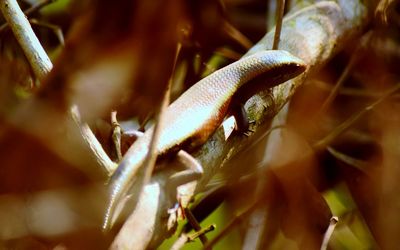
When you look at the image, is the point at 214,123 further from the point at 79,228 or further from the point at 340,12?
the point at 340,12

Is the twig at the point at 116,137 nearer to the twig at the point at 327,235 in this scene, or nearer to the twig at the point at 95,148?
the twig at the point at 95,148

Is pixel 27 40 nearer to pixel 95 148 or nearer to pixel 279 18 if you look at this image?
pixel 95 148

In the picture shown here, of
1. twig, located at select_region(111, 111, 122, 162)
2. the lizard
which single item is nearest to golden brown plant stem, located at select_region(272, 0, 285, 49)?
the lizard

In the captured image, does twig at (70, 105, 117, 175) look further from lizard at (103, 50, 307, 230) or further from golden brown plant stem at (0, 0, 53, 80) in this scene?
golden brown plant stem at (0, 0, 53, 80)

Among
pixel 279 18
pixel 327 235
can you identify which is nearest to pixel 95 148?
pixel 327 235

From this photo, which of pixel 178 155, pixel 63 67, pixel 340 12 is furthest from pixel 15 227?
pixel 340 12
